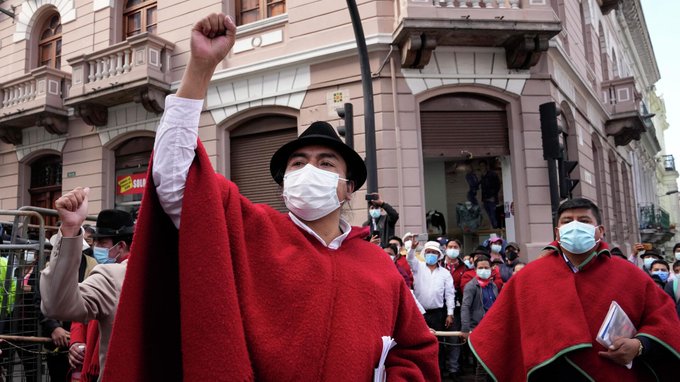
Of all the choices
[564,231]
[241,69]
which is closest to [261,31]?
[241,69]

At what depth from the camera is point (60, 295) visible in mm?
2250

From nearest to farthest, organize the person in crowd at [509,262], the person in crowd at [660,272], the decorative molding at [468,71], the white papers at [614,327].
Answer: the white papers at [614,327]
the person in crowd at [660,272]
the person in crowd at [509,262]
the decorative molding at [468,71]

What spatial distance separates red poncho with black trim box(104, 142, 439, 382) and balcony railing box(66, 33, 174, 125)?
1138cm

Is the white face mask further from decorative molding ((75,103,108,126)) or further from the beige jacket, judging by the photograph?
decorative molding ((75,103,108,126))

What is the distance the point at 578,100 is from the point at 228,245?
46.6ft

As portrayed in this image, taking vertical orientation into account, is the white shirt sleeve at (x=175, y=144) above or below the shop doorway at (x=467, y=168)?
below

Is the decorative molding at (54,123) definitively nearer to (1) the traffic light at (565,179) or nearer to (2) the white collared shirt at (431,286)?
(2) the white collared shirt at (431,286)

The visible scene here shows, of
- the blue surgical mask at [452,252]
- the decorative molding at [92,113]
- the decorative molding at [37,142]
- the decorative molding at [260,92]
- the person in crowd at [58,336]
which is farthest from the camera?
the decorative molding at [37,142]

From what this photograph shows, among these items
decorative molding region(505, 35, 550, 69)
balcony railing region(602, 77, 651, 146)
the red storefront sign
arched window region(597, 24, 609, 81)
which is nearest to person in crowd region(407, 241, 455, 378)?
decorative molding region(505, 35, 550, 69)

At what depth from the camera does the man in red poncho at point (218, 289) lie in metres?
1.48

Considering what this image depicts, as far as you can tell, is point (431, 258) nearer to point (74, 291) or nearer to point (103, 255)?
point (103, 255)

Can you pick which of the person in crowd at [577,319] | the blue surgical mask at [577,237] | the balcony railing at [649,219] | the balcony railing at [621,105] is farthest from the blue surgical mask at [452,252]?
the balcony railing at [649,219]

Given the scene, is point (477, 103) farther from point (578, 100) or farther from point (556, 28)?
point (578, 100)

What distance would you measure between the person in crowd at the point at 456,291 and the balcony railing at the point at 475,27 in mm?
4010
